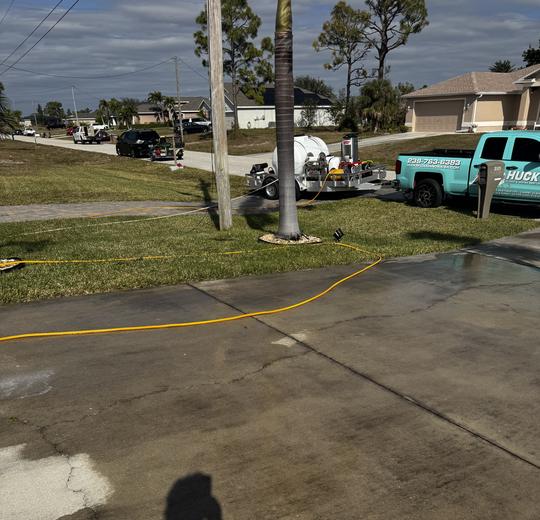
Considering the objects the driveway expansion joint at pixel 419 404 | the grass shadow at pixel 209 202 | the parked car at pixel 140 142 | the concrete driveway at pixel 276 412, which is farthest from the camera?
the parked car at pixel 140 142

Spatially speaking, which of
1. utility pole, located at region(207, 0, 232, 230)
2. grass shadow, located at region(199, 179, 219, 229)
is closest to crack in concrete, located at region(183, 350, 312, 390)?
utility pole, located at region(207, 0, 232, 230)

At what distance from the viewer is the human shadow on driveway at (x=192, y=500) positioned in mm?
3129

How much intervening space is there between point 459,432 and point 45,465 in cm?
306

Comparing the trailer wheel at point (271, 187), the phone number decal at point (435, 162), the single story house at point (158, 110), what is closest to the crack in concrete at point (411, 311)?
the phone number decal at point (435, 162)

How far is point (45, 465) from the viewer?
3576mm

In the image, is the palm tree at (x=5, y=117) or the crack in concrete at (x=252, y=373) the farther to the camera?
the palm tree at (x=5, y=117)

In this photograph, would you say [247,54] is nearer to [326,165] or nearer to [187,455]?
[326,165]

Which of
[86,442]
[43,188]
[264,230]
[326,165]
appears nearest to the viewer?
[86,442]

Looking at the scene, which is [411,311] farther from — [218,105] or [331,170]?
[331,170]

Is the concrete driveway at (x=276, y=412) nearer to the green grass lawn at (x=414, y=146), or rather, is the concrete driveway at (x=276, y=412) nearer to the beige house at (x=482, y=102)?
the green grass lawn at (x=414, y=146)

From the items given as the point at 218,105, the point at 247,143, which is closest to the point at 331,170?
the point at 218,105

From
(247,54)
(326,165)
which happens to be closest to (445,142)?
(326,165)

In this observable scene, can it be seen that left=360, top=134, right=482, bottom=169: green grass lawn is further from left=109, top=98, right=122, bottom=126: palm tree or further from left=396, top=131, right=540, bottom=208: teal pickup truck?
left=109, top=98, right=122, bottom=126: palm tree

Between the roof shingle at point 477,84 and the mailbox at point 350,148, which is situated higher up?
the roof shingle at point 477,84
